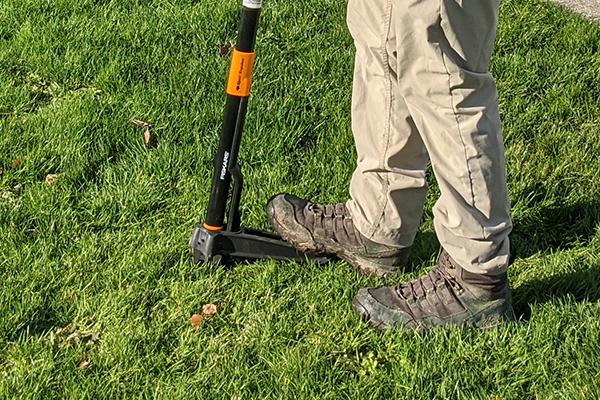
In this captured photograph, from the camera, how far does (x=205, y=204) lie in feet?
11.9

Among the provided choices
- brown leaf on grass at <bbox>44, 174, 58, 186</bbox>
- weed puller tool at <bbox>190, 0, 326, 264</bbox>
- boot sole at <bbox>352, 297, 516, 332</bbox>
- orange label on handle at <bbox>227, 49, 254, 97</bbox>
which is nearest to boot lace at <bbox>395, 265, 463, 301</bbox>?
boot sole at <bbox>352, 297, 516, 332</bbox>

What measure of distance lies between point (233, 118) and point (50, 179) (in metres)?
1.04

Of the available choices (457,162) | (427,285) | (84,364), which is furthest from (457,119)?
(84,364)

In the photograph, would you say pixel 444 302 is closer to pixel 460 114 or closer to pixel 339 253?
pixel 339 253

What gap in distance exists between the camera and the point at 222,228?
3.26 m

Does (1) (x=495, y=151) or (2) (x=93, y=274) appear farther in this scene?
(2) (x=93, y=274)

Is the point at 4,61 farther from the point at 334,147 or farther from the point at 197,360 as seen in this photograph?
the point at 197,360

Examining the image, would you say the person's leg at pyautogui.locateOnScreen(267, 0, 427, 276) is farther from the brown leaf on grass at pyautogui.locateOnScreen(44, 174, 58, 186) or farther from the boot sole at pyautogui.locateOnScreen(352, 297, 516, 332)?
the brown leaf on grass at pyautogui.locateOnScreen(44, 174, 58, 186)

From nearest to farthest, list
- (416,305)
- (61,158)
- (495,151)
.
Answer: (495,151) < (416,305) < (61,158)

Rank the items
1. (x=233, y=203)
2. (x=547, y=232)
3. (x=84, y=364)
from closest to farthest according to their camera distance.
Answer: (x=84, y=364) → (x=233, y=203) → (x=547, y=232)

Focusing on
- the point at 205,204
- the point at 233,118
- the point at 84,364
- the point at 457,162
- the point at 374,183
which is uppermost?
the point at 457,162

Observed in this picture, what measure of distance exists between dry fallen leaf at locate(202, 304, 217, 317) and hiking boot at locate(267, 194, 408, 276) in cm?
42

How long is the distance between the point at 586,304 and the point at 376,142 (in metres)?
0.92

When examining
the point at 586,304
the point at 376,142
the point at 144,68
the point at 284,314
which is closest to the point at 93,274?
the point at 284,314
